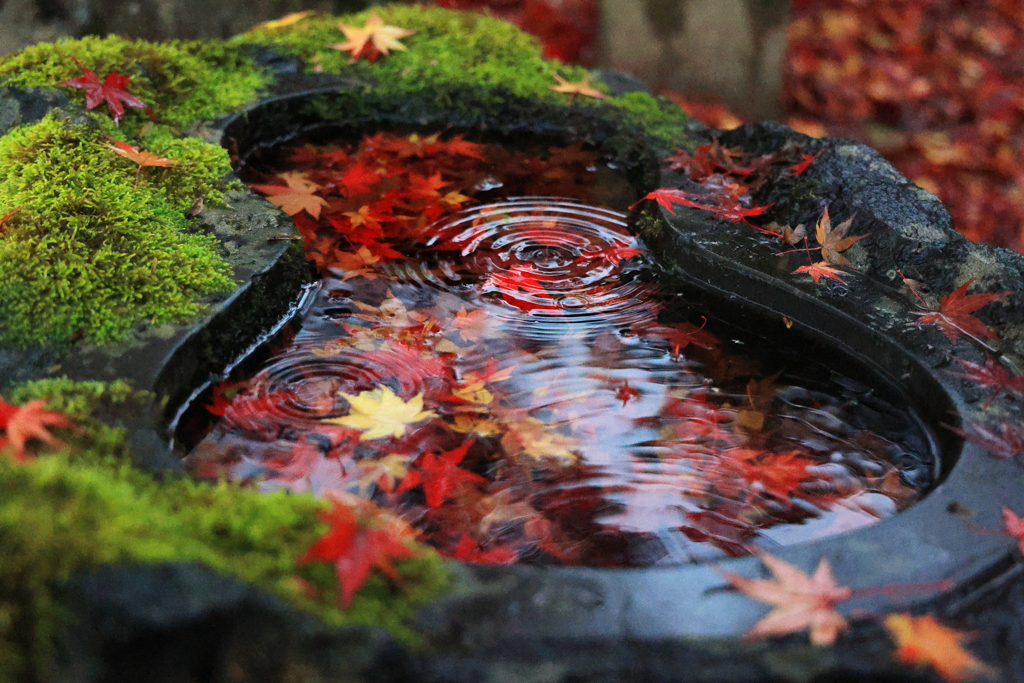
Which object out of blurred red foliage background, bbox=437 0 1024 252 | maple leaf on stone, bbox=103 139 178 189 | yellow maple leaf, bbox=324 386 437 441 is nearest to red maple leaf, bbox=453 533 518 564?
yellow maple leaf, bbox=324 386 437 441

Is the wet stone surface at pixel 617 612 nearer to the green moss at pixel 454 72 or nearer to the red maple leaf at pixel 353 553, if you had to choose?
the red maple leaf at pixel 353 553

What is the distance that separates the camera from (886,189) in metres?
2.77

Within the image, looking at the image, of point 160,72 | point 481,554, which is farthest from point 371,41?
point 481,554

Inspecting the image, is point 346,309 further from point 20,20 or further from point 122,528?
point 20,20

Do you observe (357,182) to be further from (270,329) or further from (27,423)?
(27,423)

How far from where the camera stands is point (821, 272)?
8.38 feet

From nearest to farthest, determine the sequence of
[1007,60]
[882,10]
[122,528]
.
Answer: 1. [122,528]
2. [1007,60]
3. [882,10]

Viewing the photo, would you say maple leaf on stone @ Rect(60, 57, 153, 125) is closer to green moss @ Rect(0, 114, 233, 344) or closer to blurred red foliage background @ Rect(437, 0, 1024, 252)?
green moss @ Rect(0, 114, 233, 344)

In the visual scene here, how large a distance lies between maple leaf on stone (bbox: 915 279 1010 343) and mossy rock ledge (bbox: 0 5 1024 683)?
0.12 feet

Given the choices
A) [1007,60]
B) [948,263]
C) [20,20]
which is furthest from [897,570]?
[1007,60]

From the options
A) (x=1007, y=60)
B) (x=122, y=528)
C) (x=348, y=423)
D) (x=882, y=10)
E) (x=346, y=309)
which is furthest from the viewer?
(x=882, y=10)

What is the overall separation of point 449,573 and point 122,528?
600mm

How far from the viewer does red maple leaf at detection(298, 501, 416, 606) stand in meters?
1.38

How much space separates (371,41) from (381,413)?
259cm
